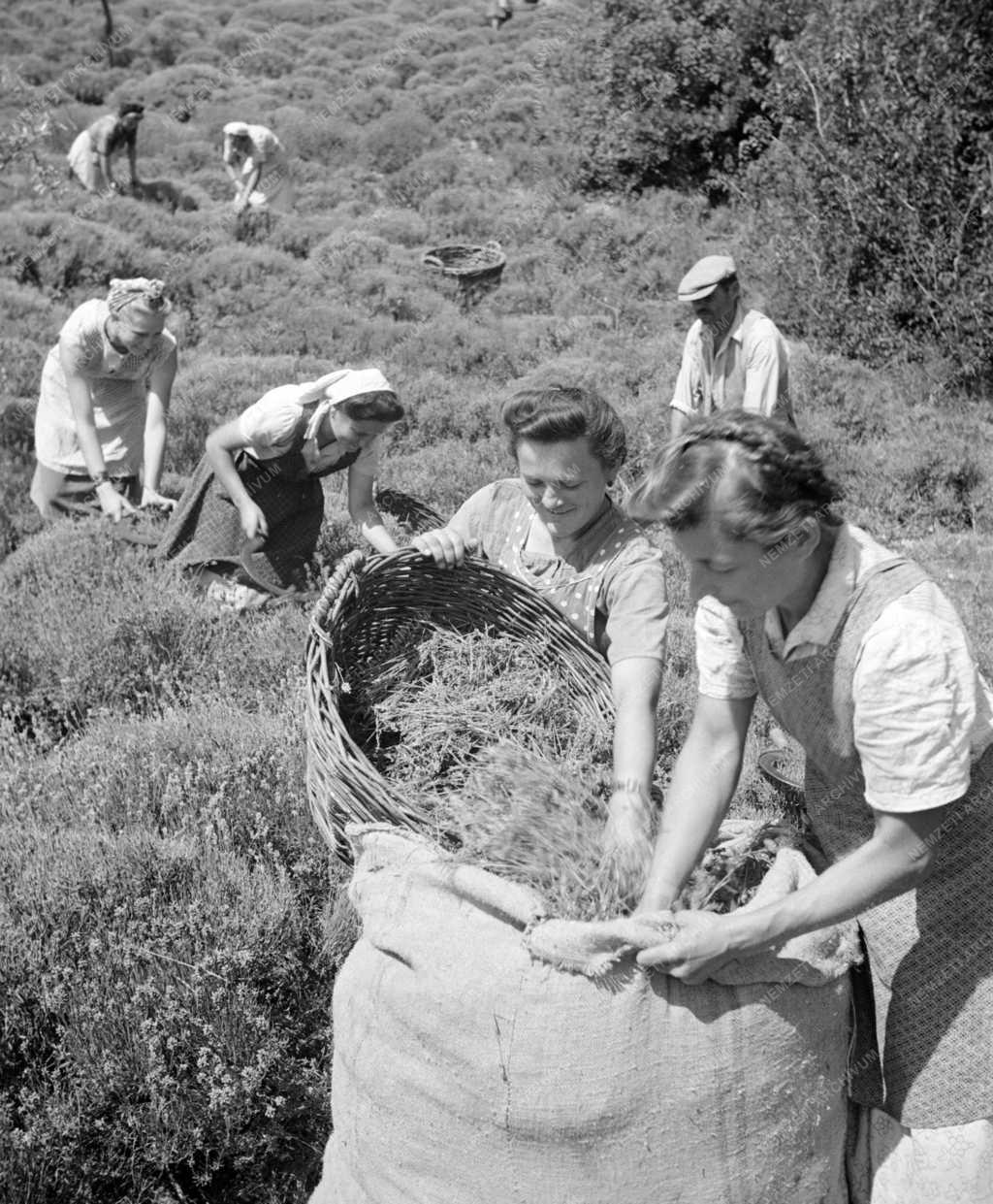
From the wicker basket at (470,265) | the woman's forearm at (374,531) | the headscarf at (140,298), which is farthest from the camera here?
the wicker basket at (470,265)

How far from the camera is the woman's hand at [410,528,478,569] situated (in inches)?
127

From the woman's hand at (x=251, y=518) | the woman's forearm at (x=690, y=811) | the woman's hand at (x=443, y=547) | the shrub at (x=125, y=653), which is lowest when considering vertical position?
the shrub at (x=125, y=653)

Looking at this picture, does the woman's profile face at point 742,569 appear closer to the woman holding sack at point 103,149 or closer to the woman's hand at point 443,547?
the woman's hand at point 443,547

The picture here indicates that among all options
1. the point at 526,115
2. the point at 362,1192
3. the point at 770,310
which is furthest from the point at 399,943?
the point at 526,115

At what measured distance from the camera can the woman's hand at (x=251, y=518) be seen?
474cm

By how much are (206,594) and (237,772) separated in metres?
1.58

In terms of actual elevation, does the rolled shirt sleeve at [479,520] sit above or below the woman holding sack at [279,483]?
above

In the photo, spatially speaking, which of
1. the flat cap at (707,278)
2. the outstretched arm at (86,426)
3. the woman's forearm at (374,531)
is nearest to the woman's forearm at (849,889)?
the woman's forearm at (374,531)

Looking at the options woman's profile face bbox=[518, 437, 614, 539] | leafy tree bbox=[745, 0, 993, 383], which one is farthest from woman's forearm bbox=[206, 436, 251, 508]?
leafy tree bbox=[745, 0, 993, 383]

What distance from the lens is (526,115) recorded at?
21438 mm

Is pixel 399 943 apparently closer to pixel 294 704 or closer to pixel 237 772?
pixel 237 772

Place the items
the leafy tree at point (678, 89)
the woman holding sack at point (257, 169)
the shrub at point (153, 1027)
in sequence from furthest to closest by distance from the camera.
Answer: the woman holding sack at point (257, 169)
the leafy tree at point (678, 89)
the shrub at point (153, 1027)

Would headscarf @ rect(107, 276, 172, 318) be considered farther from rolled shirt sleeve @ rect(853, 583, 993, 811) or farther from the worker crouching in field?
rolled shirt sleeve @ rect(853, 583, 993, 811)

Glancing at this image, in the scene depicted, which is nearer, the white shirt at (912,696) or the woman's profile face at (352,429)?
A: the white shirt at (912,696)
